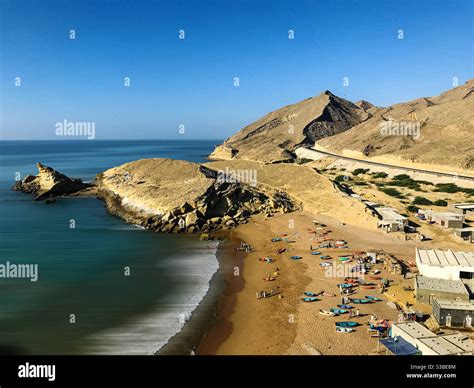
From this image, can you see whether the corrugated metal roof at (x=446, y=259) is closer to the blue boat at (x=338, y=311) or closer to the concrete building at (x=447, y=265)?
the concrete building at (x=447, y=265)

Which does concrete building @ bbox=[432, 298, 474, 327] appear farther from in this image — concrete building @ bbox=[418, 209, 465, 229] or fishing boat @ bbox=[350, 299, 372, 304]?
concrete building @ bbox=[418, 209, 465, 229]

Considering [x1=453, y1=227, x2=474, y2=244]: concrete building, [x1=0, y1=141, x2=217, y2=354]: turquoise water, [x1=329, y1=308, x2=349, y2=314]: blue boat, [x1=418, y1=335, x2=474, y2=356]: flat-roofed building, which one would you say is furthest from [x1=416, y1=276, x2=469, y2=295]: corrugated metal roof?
[x1=453, y1=227, x2=474, y2=244]: concrete building

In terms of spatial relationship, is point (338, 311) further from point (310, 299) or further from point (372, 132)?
point (372, 132)

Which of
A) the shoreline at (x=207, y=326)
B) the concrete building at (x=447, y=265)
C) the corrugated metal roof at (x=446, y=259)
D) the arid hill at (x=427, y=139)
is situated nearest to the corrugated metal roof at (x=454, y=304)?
the concrete building at (x=447, y=265)

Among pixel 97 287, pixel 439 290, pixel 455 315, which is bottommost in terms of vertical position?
pixel 97 287

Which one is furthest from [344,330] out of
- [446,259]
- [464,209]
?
[464,209]

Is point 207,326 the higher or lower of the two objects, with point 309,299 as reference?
lower
